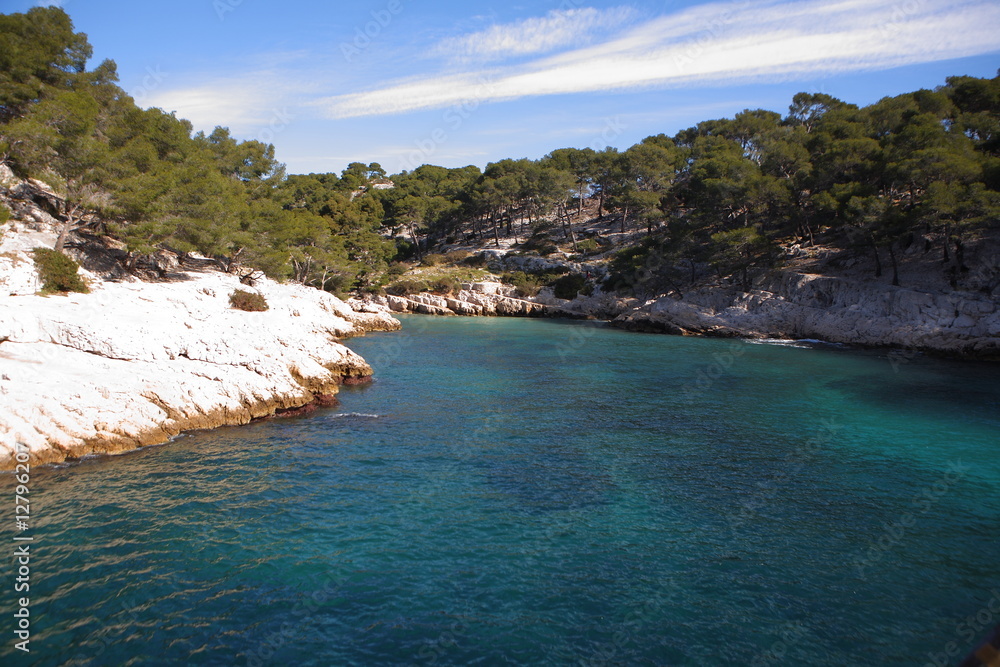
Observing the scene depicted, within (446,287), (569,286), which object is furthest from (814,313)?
(446,287)

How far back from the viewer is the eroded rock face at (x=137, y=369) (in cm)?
2006

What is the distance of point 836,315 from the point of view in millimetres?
51531

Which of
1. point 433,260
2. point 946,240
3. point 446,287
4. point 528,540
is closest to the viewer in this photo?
point 528,540

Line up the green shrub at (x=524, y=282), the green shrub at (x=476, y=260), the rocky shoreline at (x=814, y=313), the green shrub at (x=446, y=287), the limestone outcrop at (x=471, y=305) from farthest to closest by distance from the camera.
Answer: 1. the green shrub at (x=476, y=260)
2. the green shrub at (x=446, y=287)
3. the green shrub at (x=524, y=282)
4. the limestone outcrop at (x=471, y=305)
5. the rocky shoreline at (x=814, y=313)

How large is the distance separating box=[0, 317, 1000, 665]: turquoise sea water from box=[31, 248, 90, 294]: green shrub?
12.9m

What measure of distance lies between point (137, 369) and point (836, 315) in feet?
176

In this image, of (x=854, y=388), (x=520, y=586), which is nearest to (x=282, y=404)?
(x=520, y=586)

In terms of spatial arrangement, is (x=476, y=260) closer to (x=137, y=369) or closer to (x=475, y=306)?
(x=475, y=306)

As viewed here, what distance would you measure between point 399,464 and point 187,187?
1399 inches

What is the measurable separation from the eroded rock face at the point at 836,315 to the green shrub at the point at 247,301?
134ft

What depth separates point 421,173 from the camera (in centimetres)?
14150

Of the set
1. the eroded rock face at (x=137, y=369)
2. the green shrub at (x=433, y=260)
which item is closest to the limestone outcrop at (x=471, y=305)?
the green shrub at (x=433, y=260)

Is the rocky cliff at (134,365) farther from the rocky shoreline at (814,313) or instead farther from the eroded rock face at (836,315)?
the rocky shoreline at (814,313)

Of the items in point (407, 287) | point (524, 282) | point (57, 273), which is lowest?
point (524, 282)
